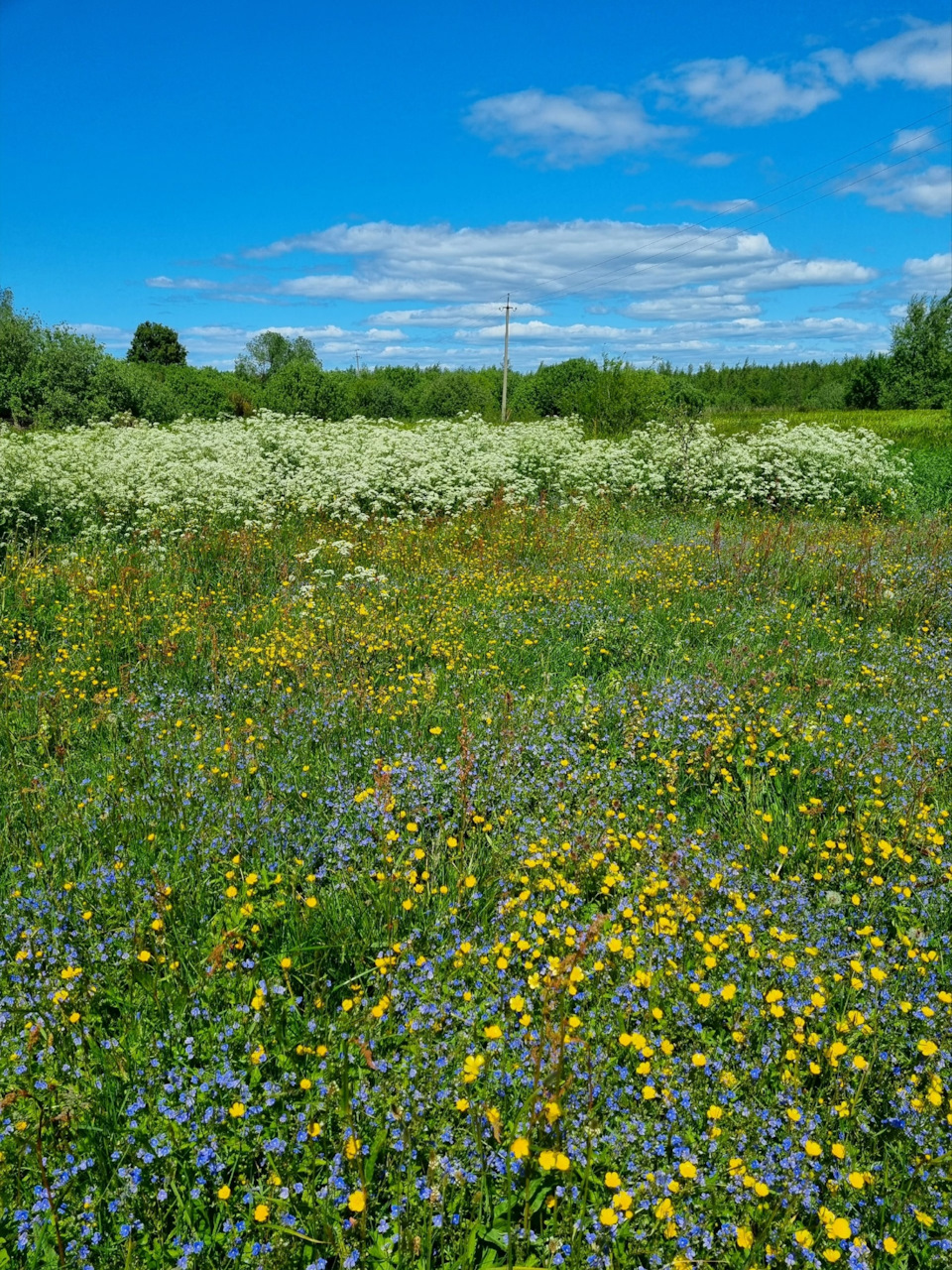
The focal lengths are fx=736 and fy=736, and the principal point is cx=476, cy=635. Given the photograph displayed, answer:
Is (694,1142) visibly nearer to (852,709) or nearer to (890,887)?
(890,887)

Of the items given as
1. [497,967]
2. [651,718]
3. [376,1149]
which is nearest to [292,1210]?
[376,1149]

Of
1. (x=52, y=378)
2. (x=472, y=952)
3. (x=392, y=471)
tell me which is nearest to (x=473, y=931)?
(x=472, y=952)

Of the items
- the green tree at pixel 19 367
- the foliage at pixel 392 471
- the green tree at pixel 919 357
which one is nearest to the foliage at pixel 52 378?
the green tree at pixel 19 367

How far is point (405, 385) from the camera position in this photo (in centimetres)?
6306

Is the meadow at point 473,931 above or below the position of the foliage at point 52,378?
below

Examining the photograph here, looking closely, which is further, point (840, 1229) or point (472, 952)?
point (472, 952)

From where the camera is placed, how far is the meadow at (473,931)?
7.06 feet

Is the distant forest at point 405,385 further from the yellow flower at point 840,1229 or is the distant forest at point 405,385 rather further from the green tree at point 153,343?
the yellow flower at point 840,1229

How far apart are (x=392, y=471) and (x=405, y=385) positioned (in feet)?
175

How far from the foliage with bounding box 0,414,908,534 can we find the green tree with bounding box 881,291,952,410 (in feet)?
168

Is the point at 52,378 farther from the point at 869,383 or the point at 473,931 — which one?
the point at 869,383

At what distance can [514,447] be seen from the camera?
16406 mm

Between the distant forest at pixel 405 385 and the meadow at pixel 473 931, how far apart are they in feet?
43.2

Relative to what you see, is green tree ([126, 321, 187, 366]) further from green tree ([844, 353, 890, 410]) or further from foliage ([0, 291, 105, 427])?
green tree ([844, 353, 890, 410])
